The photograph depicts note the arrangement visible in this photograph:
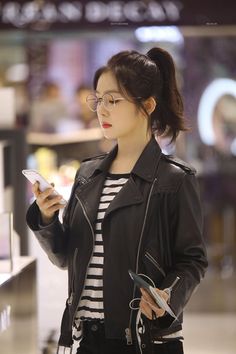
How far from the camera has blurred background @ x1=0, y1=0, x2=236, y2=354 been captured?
328 centimetres

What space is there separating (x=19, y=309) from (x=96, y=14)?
1472 millimetres

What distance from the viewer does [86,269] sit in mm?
2170

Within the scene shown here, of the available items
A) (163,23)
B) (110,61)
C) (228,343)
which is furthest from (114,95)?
(228,343)

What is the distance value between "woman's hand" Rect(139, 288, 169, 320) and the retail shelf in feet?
9.78

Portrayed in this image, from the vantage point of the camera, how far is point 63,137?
6688 millimetres

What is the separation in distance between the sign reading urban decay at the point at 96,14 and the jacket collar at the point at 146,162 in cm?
146

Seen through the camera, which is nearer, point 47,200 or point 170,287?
point 170,287

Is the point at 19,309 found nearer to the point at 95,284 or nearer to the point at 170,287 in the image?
the point at 95,284

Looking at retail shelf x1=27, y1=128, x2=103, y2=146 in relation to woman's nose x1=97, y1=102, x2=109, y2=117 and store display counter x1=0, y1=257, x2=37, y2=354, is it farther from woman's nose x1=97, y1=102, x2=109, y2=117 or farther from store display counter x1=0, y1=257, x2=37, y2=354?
woman's nose x1=97, y1=102, x2=109, y2=117

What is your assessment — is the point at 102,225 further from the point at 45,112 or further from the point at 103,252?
the point at 45,112

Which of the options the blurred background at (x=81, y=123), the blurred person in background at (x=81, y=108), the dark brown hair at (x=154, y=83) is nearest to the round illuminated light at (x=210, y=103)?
the blurred background at (x=81, y=123)

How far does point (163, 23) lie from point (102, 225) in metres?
1.76

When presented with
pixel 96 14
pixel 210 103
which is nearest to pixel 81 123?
pixel 210 103

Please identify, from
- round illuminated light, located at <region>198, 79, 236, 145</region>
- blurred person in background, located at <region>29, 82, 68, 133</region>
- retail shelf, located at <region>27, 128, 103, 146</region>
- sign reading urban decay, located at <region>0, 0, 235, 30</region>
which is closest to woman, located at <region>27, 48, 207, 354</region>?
sign reading urban decay, located at <region>0, 0, 235, 30</region>
